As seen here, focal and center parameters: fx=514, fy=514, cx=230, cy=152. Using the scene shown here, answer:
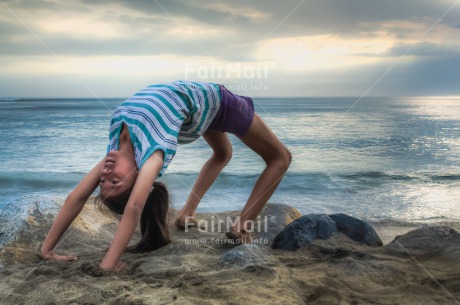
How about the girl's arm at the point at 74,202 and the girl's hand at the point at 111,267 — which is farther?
the girl's arm at the point at 74,202

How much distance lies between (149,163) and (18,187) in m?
6.62

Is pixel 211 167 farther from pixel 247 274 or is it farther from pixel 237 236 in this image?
pixel 247 274

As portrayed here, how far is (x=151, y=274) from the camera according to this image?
3086 millimetres

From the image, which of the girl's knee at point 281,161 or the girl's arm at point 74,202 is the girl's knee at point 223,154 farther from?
the girl's arm at point 74,202

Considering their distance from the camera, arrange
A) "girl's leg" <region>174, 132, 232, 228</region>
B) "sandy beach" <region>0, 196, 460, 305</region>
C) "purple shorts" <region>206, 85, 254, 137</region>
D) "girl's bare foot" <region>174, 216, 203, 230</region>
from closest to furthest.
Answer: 1. "sandy beach" <region>0, 196, 460, 305</region>
2. "purple shorts" <region>206, 85, 254, 137</region>
3. "girl's leg" <region>174, 132, 232, 228</region>
4. "girl's bare foot" <region>174, 216, 203, 230</region>

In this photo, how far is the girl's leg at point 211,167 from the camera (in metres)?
4.39


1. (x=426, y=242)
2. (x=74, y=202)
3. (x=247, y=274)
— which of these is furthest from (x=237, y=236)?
(x=426, y=242)

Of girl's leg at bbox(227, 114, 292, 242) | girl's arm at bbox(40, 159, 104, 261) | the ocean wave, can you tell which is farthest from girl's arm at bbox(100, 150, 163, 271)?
the ocean wave

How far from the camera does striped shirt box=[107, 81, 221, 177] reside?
324 cm

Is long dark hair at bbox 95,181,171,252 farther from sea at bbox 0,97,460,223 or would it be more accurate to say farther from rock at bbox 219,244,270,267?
→ sea at bbox 0,97,460,223

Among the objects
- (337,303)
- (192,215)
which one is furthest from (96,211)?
(337,303)

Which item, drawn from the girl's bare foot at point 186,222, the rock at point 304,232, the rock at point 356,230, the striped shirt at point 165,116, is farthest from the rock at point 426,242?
the girl's bare foot at point 186,222

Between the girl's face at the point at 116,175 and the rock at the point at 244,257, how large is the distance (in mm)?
766

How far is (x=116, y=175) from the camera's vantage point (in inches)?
126
